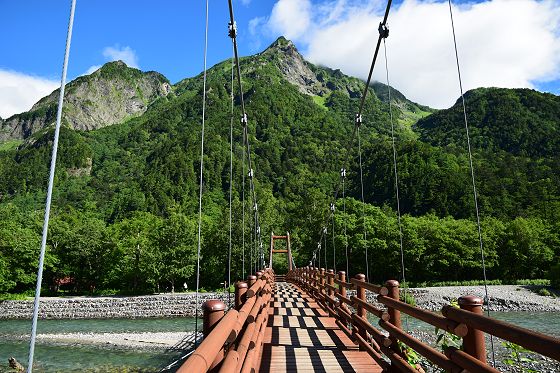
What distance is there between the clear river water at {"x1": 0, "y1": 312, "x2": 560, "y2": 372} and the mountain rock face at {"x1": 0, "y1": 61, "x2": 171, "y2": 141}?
136 meters

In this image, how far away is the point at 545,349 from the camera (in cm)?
107

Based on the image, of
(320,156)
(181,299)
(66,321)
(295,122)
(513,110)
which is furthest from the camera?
(295,122)

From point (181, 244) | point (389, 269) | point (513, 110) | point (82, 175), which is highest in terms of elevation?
point (513, 110)

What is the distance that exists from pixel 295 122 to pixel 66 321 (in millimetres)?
103436

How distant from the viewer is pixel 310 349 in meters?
4.45

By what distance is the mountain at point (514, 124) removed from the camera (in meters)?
76.8

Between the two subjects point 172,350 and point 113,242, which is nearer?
point 172,350

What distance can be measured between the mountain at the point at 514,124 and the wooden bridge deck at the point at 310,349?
270ft

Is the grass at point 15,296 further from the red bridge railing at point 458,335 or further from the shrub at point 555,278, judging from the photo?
the shrub at point 555,278

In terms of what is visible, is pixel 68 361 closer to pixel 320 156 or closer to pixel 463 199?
pixel 463 199

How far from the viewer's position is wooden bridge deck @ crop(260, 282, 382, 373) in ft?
12.1

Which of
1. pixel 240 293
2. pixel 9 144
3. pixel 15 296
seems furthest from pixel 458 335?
pixel 9 144

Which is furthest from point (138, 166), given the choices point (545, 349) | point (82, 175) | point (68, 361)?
point (545, 349)

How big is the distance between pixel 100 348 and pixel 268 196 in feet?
147
